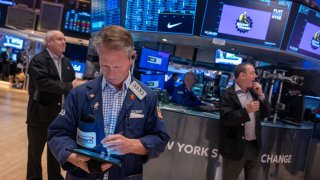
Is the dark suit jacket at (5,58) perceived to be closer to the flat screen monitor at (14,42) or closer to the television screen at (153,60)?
the flat screen monitor at (14,42)

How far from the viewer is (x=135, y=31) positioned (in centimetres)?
480

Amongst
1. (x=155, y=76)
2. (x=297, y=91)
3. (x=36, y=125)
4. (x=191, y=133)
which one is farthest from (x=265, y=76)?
(x=36, y=125)

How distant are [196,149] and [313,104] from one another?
281 centimetres

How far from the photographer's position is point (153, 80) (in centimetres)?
501

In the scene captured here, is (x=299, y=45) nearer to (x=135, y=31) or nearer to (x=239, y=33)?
(x=239, y=33)

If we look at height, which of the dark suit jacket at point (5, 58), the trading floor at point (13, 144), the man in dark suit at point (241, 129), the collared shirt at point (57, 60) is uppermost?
the collared shirt at point (57, 60)

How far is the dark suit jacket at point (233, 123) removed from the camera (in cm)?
347

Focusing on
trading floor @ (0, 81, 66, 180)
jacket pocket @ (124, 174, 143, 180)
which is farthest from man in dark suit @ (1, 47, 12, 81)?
jacket pocket @ (124, 174, 143, 180)

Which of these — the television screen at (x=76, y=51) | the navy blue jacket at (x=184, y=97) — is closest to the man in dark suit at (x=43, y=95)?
the navy blue jacket at (x=184, y=97)

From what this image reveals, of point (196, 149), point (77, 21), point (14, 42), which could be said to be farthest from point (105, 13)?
point (14, 42)

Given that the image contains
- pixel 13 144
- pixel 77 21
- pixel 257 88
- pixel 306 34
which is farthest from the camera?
pixel 77 21

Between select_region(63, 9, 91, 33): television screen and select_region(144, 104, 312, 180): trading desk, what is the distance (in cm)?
883

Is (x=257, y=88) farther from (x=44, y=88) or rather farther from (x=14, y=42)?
(x=14, y=42)

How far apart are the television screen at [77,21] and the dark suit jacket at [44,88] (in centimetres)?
909
